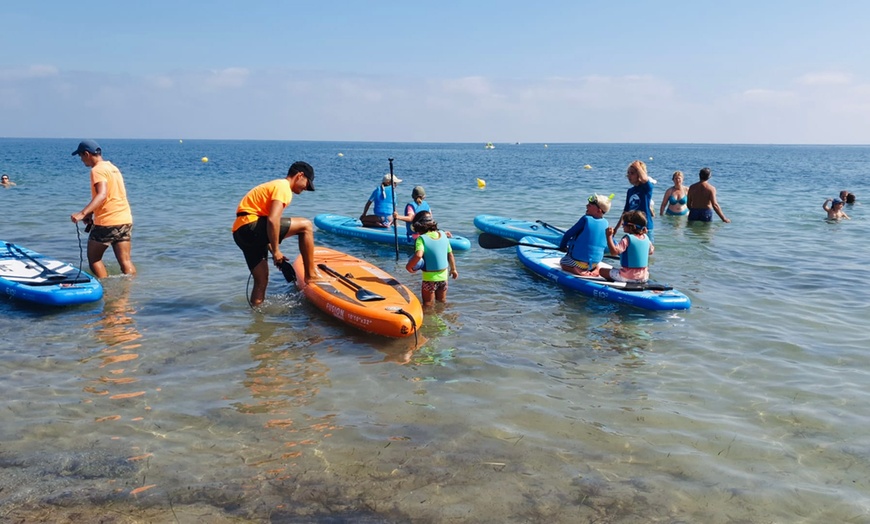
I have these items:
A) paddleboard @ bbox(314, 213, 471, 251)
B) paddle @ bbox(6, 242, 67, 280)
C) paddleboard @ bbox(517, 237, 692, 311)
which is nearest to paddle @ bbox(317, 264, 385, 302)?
paddleboard @ bbox(517, 237, 692, 311)

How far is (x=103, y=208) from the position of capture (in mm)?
8992

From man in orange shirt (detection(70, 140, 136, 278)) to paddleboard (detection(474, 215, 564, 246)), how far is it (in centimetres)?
789

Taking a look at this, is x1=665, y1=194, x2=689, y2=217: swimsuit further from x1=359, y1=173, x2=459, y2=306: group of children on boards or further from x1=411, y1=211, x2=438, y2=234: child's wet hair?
x1=411, y1=211, x2=438, y2=234: child's wet hair

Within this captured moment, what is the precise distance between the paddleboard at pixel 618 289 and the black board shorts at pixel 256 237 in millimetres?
4419

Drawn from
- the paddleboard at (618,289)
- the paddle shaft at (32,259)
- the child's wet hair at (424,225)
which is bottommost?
the paddleboard at (618,289)

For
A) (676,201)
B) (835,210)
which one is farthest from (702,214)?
(835,210)

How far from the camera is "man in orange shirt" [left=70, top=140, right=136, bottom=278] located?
863 cm

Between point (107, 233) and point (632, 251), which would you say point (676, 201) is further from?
point (107, 233)

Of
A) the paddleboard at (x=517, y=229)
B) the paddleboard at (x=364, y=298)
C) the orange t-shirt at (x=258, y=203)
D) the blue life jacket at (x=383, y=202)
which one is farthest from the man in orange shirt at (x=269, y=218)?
the paddleboard at (x=517, y=229)

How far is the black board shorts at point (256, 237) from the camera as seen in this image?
7.78m

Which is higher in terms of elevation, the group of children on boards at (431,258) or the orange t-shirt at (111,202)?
the orange t-shirt at (111,202)

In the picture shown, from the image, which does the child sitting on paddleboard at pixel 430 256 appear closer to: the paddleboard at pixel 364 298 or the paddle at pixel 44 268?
the paddleboard at pixel 364 298

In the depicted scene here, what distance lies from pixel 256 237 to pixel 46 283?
124 inches

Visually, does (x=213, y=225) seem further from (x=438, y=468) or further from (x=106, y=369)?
(x=438, y=468)
